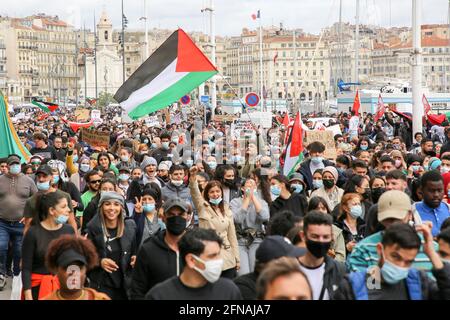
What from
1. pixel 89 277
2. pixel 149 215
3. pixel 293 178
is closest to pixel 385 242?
pixel 89 277

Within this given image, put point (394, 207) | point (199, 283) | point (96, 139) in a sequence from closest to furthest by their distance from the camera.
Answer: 1. point (199, 283)
2. point (394, 207)
3. point (96, 139)

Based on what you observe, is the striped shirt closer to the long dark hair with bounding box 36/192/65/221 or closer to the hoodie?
the hoodie

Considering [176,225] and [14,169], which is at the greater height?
[14,169]

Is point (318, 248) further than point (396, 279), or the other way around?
point (318, 248)

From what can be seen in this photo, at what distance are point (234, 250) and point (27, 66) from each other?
17507 centimetres

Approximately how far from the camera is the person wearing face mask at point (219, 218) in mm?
8875

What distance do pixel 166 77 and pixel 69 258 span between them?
7503 millimetres

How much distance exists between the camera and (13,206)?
37.7 feet

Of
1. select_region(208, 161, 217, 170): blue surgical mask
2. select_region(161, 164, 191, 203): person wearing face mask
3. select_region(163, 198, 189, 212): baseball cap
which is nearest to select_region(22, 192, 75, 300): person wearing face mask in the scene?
select_region(163, 198, 189, 212): baseball cap

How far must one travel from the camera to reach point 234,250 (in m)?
8.93

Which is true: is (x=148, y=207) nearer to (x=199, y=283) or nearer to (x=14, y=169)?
(x=14, y=169)

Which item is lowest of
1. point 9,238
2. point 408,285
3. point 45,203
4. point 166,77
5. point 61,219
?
point 9,238

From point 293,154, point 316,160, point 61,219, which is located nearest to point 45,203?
point 61,219

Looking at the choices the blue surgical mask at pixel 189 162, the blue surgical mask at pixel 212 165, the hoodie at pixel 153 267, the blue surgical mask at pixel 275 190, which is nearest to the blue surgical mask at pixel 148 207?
the blue surgical mask at pixel 275 190
